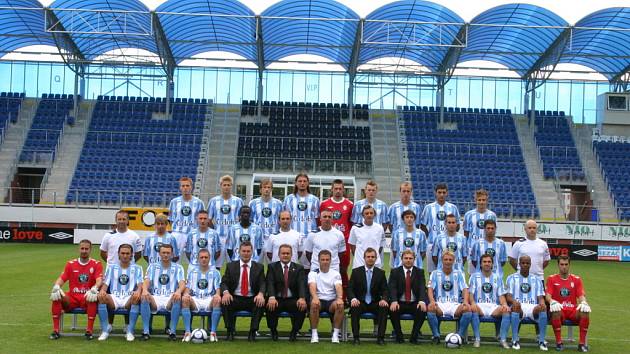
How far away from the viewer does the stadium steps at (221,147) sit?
3659 cm

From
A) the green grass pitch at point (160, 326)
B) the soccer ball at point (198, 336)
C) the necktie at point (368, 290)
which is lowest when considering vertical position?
the green grass pitch at point (160, 326)

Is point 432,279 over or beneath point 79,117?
beneath

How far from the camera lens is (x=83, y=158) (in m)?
37.3

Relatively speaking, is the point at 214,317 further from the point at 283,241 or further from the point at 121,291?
the point at 283,241

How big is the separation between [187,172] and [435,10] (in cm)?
1326

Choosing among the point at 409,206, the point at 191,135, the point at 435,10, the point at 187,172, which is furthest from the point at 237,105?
the point at 409,206

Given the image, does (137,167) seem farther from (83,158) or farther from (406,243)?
(406,243)

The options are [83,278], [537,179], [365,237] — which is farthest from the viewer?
[537,179]

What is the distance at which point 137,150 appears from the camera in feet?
125

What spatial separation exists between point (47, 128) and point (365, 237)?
3117 centimetres

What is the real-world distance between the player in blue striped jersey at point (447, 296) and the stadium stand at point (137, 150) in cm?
2339

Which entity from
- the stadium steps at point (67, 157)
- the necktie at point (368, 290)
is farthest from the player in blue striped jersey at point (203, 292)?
the stadium steps at point (67, 157)

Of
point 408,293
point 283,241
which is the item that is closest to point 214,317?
point 283,241

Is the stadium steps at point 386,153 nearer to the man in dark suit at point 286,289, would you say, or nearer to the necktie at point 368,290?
the necktie at point 368,290
